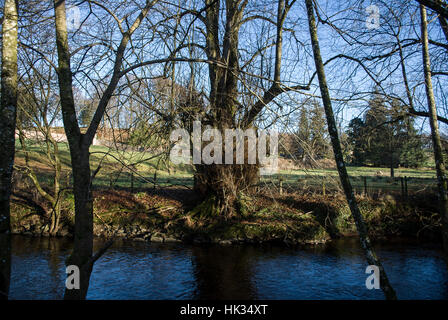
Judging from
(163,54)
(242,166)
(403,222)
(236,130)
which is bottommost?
(403,222)

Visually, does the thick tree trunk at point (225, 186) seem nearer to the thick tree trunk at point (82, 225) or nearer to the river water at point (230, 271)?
the river water at point (230, 271)

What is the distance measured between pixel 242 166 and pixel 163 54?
6334mm

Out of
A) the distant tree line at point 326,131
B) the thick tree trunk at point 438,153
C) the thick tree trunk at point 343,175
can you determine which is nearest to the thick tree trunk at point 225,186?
the distant tree line at point 326,131

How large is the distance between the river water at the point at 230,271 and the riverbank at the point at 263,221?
72cm

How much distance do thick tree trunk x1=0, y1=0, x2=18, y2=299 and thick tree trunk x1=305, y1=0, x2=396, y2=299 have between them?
14.3 feet

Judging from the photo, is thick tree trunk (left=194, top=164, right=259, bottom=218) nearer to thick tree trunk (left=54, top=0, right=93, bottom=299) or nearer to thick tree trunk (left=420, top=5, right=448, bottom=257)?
thick tree trunk (left=420, top=5, right=448, bottom=257)

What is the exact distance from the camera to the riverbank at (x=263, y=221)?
13062 millimetres

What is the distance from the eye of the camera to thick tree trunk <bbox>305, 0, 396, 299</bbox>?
526 cm

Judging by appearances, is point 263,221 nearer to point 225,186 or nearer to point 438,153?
point 225,186

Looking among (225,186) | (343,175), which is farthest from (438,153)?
(225,186)

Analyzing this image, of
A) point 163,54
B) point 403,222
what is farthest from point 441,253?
point 163,54
